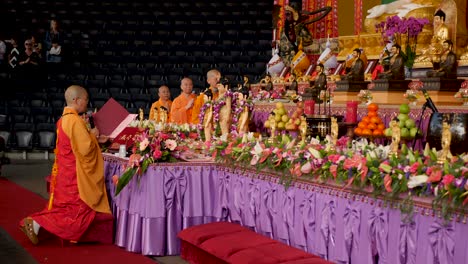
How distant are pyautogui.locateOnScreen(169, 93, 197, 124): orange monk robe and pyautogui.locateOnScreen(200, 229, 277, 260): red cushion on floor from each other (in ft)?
12.5

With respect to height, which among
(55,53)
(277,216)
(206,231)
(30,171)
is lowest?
(30,171)

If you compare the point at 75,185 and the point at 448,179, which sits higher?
the point at 448,179

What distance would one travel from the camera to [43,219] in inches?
225

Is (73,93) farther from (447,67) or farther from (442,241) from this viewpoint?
(442,241)

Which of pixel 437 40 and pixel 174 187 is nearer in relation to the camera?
pixel 174 187

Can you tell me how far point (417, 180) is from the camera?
3.34m

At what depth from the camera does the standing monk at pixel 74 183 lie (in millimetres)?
5652

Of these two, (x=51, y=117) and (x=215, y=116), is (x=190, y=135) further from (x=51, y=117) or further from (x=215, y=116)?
(x=51, y=117)

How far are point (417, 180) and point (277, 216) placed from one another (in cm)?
148

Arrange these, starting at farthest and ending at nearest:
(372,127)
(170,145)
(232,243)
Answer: (170,145), (372,127), (232,243)

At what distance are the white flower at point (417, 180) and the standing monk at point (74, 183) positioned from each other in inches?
116

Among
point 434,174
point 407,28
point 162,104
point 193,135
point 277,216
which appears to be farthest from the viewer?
point 162,104

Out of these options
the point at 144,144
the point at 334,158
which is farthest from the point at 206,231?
the point at 334,158

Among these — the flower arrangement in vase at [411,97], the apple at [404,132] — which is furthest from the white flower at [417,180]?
the flower arrangement in vase at [411,97]
